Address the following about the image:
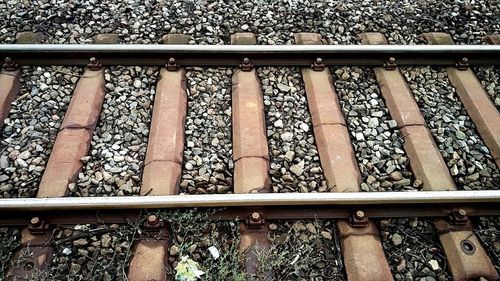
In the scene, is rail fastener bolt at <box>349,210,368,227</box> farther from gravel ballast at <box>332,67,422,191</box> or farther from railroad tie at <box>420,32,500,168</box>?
railroad tie at <box>420,32,500,168</box>

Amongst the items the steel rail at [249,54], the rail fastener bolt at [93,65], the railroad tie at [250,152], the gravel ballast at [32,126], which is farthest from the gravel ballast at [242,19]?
the railroad tie at [250,152]

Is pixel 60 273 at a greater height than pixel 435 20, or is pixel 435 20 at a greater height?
pixel 435 20

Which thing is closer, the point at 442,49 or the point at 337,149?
the point at 337,149

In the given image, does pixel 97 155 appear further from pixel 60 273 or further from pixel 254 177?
pixel 254 177

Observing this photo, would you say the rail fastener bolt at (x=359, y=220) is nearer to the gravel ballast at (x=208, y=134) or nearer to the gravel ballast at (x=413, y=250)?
the gravel ballast at (x=413, y=250)

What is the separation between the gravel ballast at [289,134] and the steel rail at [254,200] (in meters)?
0.25

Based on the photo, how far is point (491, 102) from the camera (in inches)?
167

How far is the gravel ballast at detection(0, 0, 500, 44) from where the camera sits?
4789mm

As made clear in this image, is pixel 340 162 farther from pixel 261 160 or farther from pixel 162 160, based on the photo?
pixel 162 160

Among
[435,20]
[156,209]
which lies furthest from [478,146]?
[156,209]

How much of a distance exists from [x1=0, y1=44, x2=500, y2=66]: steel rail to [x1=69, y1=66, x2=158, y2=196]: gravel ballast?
176 mm

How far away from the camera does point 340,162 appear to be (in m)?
3.66

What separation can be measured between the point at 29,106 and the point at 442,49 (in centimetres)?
407

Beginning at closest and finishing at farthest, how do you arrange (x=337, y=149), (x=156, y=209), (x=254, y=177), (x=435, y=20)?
(x=156, y=209) < (x=254, y=177) < (x=337, y=149) < (x=435, y=20)
